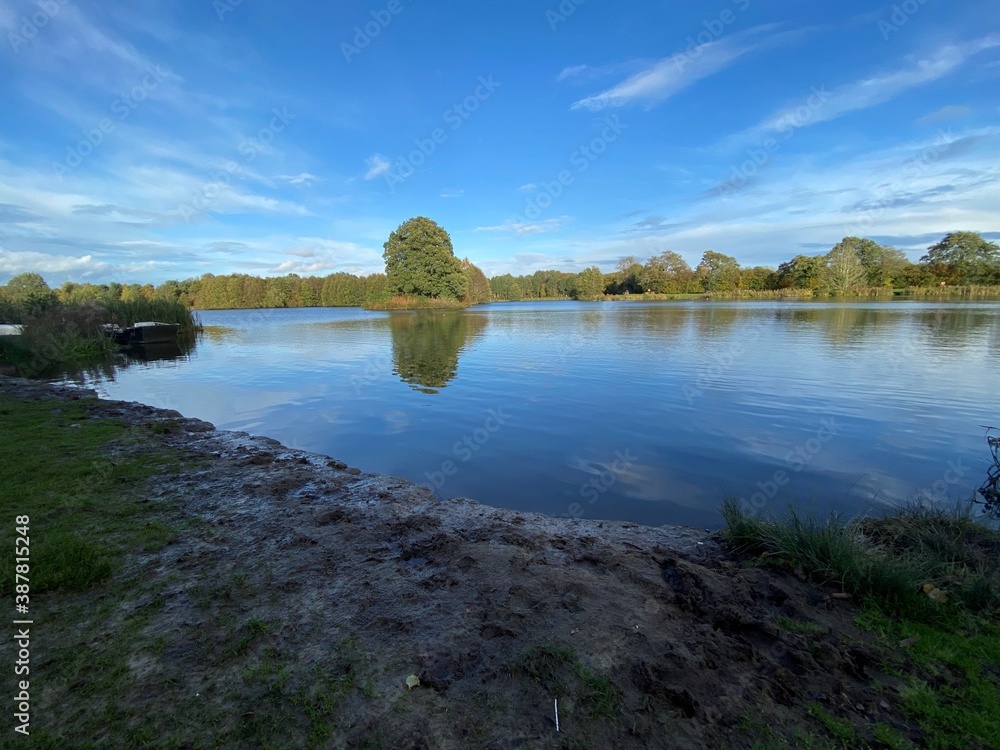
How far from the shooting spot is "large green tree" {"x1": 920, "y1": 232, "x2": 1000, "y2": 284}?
2761 inches

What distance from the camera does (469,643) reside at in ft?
9.86

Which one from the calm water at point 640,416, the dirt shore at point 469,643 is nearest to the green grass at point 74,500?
the dirt shore at point 469,643

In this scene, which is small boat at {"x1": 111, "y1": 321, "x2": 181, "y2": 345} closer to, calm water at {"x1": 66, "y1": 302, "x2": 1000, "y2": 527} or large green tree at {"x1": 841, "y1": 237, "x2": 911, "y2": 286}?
calm water at {"x1": 66, "y1": 302, "x2": 1000, "y2": 527}

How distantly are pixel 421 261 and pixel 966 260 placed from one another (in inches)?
3451

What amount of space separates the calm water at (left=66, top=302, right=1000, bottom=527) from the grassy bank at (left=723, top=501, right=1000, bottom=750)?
1.49m

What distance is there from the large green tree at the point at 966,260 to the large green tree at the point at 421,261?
80.7 metres

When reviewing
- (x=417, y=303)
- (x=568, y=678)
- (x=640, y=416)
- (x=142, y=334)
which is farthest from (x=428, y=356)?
(x=417, y=303)

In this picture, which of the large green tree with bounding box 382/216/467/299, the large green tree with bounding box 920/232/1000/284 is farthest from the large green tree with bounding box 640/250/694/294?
the large green tree with bounding box 382/216/467/299

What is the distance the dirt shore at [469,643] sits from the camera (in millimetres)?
2352

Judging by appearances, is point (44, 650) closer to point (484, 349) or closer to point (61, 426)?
point (61, 426)

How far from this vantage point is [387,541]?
15.4 feet

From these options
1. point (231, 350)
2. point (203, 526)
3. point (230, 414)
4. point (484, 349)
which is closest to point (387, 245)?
point (231, 350)

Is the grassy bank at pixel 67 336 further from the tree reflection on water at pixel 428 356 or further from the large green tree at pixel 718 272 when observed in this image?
the large green tree at pixel 718 272

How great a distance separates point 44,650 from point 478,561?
294 cm
